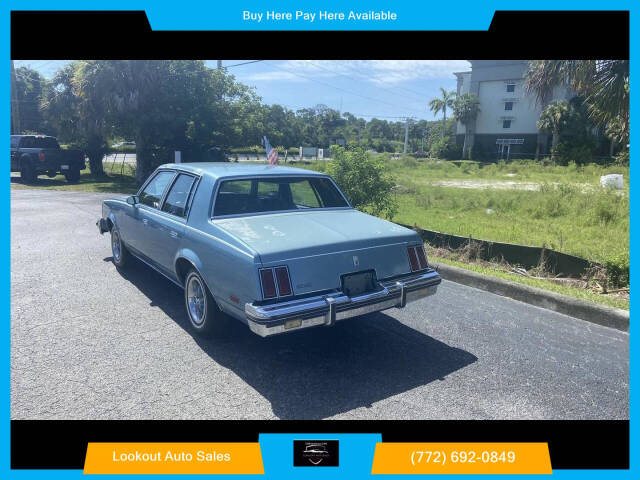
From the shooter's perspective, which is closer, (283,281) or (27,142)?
(283,281)

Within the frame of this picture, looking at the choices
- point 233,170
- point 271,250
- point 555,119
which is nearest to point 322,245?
point 271,250

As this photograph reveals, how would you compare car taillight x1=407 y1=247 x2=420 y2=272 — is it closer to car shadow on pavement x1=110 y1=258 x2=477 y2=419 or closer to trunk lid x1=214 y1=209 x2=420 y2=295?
trunk lid x1=214 y1=209 x2=420 y2=295

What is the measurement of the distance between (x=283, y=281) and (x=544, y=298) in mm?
3632

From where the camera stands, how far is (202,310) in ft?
15.4

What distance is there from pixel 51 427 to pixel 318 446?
1862mm

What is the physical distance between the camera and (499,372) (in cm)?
414

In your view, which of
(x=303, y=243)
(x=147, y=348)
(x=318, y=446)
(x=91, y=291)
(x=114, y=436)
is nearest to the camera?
(x=318, y=446)

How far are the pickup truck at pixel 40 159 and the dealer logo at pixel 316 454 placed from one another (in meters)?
21.7

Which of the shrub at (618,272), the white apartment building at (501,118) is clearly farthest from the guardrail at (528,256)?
the white apartment building at (501,118)

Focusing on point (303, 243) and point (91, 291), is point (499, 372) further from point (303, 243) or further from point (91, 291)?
point (91, 291)

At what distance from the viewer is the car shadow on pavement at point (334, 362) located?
12.0 ft

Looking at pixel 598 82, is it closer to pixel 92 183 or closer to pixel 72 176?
pixel 92 183

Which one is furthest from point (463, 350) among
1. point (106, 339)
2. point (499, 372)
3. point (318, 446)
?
point (106, 339)

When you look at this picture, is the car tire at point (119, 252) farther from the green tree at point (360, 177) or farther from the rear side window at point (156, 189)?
the green tree at point (360, 177)
